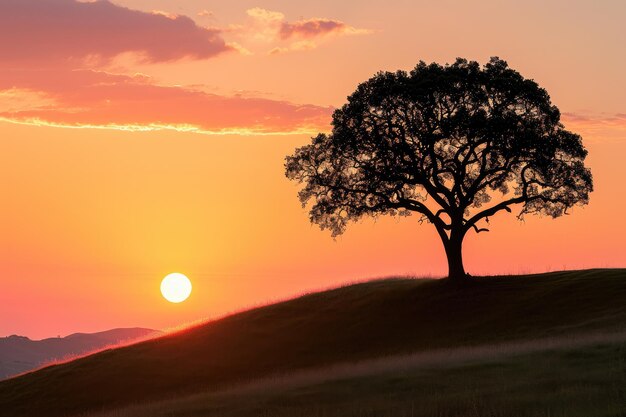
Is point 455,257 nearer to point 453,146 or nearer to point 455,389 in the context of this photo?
point 453,146

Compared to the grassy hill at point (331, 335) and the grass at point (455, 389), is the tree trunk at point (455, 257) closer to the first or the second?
the grassy hill at point (331, 335)

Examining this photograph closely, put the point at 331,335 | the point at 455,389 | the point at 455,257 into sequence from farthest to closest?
1. the point at 455,257
2. the point at 331,335
3. the point at 455,389

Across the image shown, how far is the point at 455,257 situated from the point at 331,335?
37.5 feet

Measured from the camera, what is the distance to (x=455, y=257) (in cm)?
5884

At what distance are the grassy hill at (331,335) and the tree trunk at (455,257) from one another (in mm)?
1278

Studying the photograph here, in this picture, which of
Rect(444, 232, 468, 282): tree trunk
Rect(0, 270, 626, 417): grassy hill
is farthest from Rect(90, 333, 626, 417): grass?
Rect(444, 232, 468, 282): tree trunk

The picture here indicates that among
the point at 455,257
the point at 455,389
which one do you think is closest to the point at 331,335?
the point at 455,257

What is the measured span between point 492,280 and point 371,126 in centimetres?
1393

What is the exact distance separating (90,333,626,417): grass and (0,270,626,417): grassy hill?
288 inches

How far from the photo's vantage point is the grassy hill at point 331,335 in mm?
46719

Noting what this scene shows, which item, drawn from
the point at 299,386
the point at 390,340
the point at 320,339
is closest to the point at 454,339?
the point at 390,340

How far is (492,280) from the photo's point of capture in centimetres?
5869

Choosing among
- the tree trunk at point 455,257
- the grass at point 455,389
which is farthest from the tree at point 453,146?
the grass at point 455,389

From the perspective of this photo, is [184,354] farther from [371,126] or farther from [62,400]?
[371,126]
